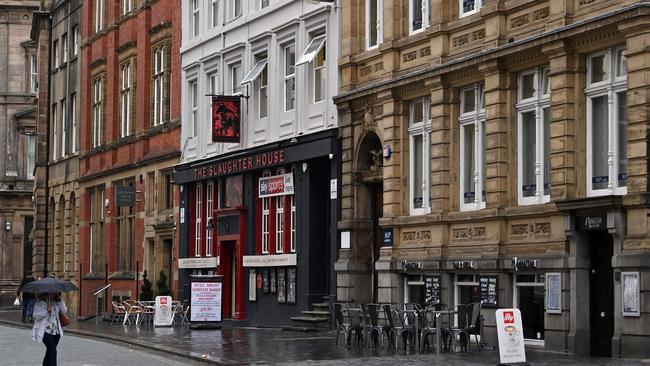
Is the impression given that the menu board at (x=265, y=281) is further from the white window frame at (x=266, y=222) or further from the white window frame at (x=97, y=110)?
the white window frame at (x=97, y=110)

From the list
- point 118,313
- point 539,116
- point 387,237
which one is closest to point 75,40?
point 118,313

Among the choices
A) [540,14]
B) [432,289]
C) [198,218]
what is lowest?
[432,289]

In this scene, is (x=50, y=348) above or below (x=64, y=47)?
below

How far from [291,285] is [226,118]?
6195mm

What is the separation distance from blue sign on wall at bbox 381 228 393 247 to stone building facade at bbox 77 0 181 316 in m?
15.6

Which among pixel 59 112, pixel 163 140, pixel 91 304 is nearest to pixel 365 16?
pixel 163 140

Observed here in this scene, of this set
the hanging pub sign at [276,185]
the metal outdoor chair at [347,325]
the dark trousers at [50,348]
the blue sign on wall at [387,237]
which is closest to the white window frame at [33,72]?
the hanging pub sign at [276,185]

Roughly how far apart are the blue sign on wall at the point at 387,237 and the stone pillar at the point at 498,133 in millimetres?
4992

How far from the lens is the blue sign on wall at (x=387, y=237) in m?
32.8

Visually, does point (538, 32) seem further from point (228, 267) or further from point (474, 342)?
point (228, 267)

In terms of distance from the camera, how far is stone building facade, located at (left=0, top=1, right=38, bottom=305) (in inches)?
3346

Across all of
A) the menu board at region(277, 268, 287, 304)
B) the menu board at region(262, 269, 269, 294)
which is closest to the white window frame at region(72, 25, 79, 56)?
the menu board at region(262, 269, 269, 294)

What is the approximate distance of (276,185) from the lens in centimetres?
3950

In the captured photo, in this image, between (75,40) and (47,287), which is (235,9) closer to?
(75,40)
